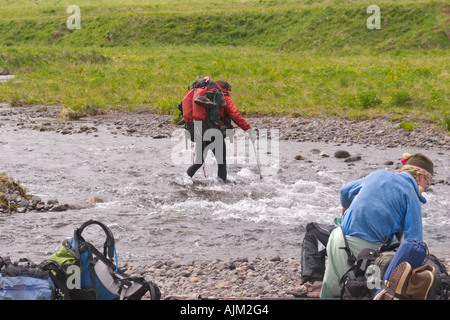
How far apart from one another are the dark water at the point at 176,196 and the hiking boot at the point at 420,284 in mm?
3927

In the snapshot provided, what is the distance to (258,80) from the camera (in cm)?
2558

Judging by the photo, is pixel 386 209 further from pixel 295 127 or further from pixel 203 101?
pixel 295 127

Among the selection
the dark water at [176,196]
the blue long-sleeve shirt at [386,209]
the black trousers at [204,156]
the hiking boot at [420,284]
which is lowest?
the dark water at [176,196]

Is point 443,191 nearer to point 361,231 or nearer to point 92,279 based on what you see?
point 361,231

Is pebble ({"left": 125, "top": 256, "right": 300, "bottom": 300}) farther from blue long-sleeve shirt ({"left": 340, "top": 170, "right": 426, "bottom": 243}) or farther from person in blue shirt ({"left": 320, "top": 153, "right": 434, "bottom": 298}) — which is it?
blue long-sleeve shirt ({"left": 340, "top": 170, "right": 426, "bottom": 243})

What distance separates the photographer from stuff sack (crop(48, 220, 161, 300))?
518 centimetres

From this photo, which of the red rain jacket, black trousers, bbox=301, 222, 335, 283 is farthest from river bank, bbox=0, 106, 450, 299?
the red rain jacket

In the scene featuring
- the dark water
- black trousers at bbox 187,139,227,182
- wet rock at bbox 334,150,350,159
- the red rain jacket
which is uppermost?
the red rain jacket

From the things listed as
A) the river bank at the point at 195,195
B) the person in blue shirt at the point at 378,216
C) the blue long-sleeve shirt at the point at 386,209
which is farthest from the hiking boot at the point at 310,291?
the blue long-sleeve shirt at the point at 386,209

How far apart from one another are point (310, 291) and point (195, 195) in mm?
5796

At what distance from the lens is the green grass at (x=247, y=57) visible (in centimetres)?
2133

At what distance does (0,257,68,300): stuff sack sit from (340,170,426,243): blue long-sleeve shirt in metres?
2.73

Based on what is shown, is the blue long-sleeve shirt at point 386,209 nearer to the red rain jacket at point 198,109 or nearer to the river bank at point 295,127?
the red rain jacket at point 198,109

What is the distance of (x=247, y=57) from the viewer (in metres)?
38.5
